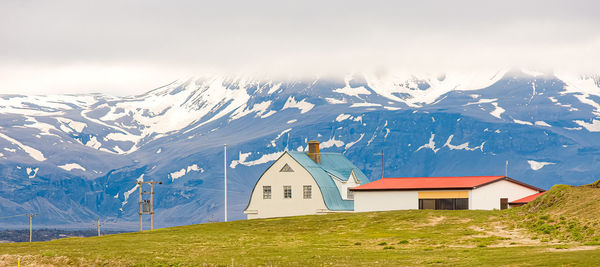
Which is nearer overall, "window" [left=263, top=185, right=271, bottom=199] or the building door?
the building door

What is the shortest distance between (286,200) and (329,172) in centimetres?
1035

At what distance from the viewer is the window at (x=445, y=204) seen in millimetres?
119812

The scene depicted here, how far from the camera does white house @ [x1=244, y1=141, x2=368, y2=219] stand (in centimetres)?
14550

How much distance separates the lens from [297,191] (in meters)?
146

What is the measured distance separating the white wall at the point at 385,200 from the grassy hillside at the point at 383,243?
1870 centimetres

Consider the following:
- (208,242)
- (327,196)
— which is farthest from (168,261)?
(327,196)

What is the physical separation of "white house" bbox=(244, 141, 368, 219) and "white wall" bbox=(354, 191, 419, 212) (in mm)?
17438

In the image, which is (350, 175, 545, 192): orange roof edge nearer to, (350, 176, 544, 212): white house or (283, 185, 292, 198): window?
(350, 176, 544, 212): white house

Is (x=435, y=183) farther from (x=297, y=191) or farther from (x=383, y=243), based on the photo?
(x=383, y=243)

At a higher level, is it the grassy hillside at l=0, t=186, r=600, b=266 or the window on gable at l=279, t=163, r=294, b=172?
the window on gable at l=279, t=163, r=294, b=172

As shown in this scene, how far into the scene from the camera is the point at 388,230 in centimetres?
9288

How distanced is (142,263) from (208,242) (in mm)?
15991

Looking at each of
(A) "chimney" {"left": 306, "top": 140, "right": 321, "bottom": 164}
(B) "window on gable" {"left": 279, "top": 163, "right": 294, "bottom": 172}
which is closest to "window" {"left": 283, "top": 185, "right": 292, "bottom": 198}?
(B) "window on gable" {"left": 279, "top": 163, "right": 294, "bottom": 172}

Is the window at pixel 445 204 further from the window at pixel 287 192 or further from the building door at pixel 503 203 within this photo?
the window at pixel 287 192
